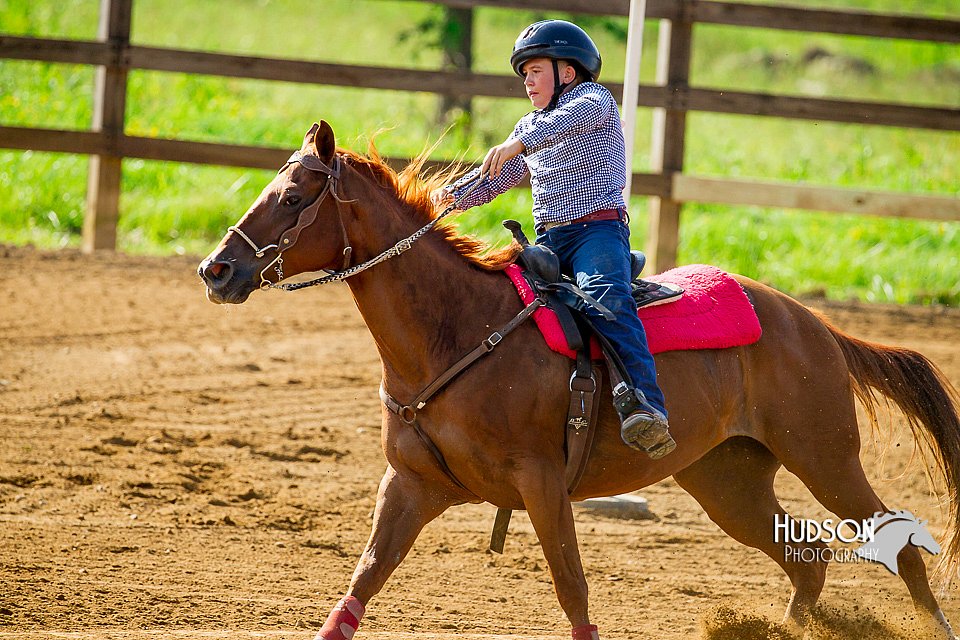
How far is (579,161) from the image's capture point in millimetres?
4133

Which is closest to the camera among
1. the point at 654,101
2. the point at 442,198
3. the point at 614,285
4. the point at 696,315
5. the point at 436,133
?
the point at 614,285

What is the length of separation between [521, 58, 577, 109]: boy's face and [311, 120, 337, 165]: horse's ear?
2.77 ft

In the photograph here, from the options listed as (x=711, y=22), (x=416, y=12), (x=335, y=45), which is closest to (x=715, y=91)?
(x=711, y=22)

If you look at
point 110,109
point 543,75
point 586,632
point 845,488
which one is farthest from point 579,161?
point 110,109

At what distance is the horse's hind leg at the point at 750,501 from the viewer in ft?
15.7

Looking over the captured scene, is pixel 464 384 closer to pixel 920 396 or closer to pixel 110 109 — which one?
pixel 920 396

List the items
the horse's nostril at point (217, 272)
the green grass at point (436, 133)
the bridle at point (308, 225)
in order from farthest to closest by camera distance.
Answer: the green grass at point (436, 133) < the bridle at point (308, 225) < the horse's nostril at point (217, 272)

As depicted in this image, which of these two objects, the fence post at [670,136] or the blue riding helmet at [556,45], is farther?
the fence post at [670,136]

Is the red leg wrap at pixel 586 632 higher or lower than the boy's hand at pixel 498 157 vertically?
lower

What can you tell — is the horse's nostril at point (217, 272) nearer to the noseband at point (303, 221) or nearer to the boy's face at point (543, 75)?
the noseband at point (303, 221)

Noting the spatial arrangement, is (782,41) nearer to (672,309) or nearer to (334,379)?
(334,379)

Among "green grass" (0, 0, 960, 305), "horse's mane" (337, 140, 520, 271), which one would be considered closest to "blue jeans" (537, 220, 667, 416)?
"horse's mane" (337, 140, 520, 271)

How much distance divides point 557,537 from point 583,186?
1.33m

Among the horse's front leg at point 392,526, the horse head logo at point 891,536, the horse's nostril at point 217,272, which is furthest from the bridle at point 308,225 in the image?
the horse head logo at point 891,536
